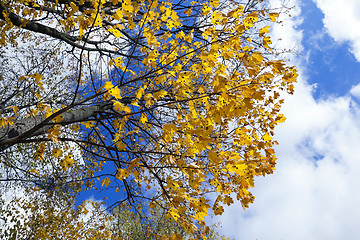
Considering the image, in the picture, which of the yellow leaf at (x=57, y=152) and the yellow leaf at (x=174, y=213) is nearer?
the yellow leaf at (x=57, y=152)

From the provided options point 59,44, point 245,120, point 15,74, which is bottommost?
point 245,120

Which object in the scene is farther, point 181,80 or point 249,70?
point 181,80

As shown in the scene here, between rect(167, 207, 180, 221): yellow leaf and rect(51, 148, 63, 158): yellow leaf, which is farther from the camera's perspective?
rect(167, 207, 180, 221): yellow leaf

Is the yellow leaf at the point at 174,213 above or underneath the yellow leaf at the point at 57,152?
underneath

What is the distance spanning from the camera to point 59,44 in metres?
8.46

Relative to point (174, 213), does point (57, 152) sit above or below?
above

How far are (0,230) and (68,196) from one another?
3.82 m

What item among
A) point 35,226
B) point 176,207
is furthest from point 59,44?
point 35,226

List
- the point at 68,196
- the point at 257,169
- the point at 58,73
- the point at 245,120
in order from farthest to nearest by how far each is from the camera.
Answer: the point at 58,73 → the point at 68,196 → the point at 245,120 → the point at 257,169

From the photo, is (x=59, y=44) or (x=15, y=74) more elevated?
(x=15, y=74)

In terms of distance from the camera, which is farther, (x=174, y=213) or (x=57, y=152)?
(x=174, y=213)

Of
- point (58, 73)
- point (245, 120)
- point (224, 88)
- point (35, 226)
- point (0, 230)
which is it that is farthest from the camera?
point (35, 226)

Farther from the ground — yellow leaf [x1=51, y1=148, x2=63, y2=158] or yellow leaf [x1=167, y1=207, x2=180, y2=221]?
yellow leaf [x1=51, y1=148, x2=63, y2=158]

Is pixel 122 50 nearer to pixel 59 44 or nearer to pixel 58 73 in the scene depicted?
pixel 59 44
